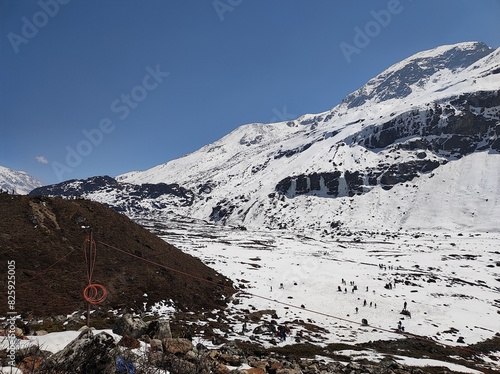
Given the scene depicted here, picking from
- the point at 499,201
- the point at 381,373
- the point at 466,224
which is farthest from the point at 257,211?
the point at 381,373

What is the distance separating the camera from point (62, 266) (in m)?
24.8

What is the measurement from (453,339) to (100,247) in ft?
105

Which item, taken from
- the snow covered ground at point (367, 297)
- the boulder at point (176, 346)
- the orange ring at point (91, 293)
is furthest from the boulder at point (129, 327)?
the snow covered ground at point (367, 297)

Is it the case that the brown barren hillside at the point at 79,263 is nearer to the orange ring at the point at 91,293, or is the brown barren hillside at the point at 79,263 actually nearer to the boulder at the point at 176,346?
the orange ring at the point at 91,293

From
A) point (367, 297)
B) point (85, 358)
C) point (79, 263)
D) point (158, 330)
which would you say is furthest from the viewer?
point (367, 297)

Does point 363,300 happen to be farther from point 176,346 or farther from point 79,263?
point 176,346

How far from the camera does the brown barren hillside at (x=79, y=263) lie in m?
21.9

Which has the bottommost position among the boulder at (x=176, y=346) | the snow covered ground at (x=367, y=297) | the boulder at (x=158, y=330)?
the snow covered ground at (x=367, y=297)

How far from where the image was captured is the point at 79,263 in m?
26.0

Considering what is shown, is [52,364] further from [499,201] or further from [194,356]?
[499,201]

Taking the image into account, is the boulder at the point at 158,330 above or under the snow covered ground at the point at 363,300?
above

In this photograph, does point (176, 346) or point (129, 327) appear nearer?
point (176, 346)

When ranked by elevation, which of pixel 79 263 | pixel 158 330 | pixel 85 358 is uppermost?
pixel 85 358

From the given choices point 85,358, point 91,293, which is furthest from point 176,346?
point 91,293
